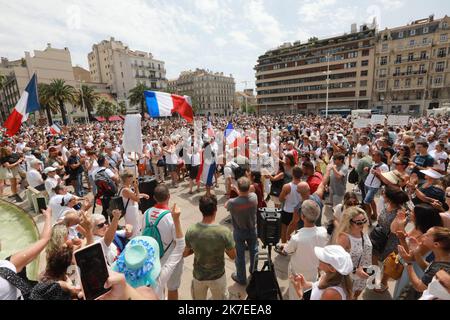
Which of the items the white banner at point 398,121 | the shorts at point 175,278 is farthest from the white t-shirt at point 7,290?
the white banner at point 398,121

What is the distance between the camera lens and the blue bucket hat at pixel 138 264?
1.64 m

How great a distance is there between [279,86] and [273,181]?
229ft

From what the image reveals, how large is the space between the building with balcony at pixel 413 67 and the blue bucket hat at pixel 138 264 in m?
62.8

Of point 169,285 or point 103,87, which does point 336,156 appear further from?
point 103,87

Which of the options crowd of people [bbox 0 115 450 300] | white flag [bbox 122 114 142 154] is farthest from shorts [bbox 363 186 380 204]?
white flag [bbox 122 114 142 154]

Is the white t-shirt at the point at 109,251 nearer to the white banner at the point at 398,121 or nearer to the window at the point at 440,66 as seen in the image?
the white banner at the point at 398,121

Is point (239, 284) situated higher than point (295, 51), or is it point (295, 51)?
point (295, 51)

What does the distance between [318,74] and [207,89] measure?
156ft

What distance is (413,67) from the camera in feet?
164

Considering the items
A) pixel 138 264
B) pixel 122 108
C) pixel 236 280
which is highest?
pixel 122 108

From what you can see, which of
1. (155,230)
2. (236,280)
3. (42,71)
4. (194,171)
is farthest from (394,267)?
(42,71)

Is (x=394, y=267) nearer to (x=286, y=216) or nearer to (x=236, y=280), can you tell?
(x=286, y=216)
